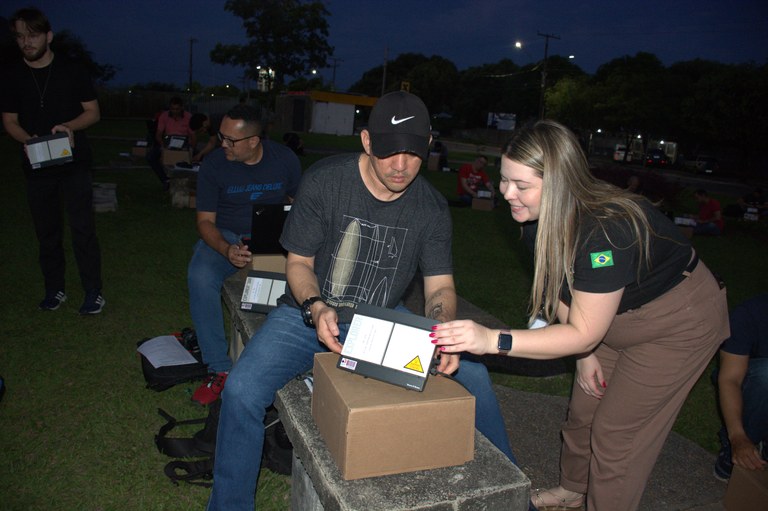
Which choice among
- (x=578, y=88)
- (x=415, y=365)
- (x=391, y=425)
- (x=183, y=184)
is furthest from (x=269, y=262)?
(x=578, y=88)

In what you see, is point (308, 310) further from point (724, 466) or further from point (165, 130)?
point (165, 130)

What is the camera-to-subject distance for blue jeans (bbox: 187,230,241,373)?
398 cm

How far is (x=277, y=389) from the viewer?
258 centimetres

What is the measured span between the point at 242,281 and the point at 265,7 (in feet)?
197

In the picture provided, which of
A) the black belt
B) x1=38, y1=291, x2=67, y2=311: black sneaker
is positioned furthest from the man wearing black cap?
x1=38, y1=291, x2=67, y2=311: black sneaker

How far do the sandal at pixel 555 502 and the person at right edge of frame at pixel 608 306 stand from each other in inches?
15.6

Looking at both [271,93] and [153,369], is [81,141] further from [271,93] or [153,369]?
[271,93]

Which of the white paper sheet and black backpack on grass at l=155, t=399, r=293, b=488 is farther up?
the white paper sheet

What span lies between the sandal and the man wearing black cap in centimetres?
62

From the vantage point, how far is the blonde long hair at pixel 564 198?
7.26 feet

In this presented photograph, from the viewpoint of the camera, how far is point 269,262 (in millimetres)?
4070

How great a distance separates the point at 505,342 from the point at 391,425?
1.79 feet

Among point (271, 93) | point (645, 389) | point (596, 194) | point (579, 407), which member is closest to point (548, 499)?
point (579, 407)

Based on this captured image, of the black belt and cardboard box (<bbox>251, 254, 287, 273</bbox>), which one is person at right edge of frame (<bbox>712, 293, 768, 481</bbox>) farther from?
cardboard box (<bbox>251, 254, 287, 273</bbox>)
